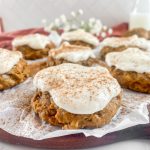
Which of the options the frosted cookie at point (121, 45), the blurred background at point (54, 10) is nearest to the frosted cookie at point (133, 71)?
the frosted cookie at point (121, 45)

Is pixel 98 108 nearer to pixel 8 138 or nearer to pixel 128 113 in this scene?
pixel 128 113

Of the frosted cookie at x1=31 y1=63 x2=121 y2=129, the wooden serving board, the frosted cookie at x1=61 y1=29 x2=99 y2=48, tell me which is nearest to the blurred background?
the frosted cookie at x1=61 y1=29 x2=99 y2=48

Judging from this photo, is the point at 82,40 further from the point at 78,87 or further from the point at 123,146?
the point at 123,146

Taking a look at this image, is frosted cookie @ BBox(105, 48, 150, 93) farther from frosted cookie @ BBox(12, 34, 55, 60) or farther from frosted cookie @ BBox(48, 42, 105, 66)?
frosted cookie @ BBox(12, 34, 55, 60)

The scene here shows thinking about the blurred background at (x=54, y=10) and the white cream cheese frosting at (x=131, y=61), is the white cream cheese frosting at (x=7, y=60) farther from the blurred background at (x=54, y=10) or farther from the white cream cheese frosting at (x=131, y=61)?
the blurred background at (x=54, y=10)

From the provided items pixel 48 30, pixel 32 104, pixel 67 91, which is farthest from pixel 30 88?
pixel 48 30

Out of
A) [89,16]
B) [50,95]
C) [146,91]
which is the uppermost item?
[50,95]

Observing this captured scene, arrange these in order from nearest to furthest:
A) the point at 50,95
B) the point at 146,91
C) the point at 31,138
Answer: the point at 31,138 → the point at 50,95 → the point at 146,91

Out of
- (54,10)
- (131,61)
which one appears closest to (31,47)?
(131,61)
